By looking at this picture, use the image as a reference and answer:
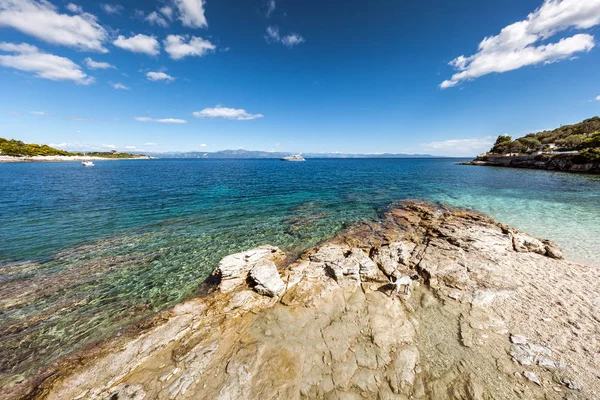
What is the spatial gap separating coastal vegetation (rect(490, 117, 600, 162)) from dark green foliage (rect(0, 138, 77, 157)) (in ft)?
793

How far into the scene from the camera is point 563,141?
83938mm

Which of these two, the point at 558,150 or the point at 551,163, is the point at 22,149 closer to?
the point at 551,163

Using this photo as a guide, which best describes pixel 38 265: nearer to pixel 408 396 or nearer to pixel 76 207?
pixel 76 207

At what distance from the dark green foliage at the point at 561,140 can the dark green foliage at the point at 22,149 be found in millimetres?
247973

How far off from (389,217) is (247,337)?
59.3 ft

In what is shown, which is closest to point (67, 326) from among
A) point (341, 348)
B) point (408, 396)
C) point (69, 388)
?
point (69, 388)

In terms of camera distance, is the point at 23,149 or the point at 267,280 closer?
the point at 267,280

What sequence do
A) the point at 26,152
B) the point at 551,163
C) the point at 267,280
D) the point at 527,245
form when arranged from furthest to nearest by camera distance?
the point at 26,152
the point at 551,163
the point at 527,245
the point at 267,280

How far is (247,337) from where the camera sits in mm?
7746

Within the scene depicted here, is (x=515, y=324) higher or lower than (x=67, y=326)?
higher

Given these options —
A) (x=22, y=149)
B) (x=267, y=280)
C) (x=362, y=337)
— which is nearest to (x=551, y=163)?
(x=362, y=337)

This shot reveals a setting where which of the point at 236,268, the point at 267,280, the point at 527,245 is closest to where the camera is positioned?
the point at 267,280

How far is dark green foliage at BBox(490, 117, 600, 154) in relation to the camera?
74500 millimetres

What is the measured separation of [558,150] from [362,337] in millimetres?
121601
